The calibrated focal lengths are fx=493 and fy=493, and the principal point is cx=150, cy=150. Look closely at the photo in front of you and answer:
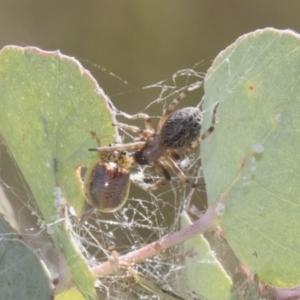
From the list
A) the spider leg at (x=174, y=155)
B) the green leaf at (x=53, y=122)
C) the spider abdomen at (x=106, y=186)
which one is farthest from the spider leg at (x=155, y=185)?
the green leaf at (x=53, y=122)

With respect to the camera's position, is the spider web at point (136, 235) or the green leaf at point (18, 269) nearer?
the green leaf at point (18, 269)

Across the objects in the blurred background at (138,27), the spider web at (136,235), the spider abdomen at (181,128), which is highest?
the blurred background at (138,27)

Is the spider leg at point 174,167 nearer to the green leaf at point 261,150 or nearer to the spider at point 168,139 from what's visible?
the spider at point 168,139

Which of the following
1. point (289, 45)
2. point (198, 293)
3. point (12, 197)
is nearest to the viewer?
point (289, 45)

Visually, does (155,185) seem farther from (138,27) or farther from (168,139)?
(138,27)

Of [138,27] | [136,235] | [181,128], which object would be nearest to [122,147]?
[181,128]

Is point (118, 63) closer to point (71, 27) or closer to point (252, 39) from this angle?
point (71, 27)

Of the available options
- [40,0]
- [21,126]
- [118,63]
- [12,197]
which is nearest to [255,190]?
[21,126]
